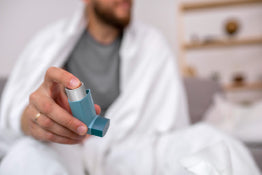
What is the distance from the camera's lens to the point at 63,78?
0.23m

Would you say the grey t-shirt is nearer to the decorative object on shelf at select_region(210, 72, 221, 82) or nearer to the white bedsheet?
the white bedsheet

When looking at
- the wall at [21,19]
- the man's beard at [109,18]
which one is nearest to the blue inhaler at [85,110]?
the man's beard at [109,18]

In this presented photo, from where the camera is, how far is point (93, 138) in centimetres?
53

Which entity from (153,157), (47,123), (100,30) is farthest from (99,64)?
(47,123)

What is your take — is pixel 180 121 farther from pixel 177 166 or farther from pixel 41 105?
pixel 41 105

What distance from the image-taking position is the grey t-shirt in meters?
0.79

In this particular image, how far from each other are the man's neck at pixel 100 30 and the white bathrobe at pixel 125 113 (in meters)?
0.08

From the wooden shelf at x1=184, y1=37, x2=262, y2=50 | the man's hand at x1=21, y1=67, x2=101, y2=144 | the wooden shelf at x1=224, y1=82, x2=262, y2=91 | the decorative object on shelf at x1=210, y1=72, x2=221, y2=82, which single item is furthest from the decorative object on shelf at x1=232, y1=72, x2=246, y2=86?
the man's hand at x1=21, y1=67, x2=101, y2=144

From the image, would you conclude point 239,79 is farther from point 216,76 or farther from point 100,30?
point 100,30

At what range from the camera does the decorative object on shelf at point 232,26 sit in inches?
78.2

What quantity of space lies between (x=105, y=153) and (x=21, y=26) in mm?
1242

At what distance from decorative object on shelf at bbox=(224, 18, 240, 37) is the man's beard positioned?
1.48 meters

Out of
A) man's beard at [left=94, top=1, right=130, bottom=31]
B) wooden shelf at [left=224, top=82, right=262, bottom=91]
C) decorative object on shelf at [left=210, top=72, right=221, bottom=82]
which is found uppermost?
man's beard at [left=94, top=1, right=130, bottom=31]

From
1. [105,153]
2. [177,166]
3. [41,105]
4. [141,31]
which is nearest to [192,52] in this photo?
[141,31]
